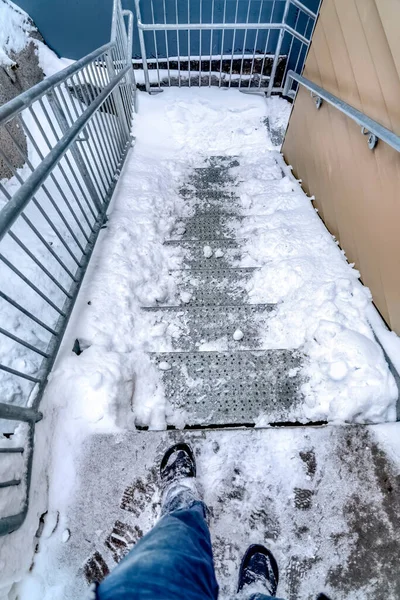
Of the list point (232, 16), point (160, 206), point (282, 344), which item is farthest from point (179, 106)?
point (282, 344)

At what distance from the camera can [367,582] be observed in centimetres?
126

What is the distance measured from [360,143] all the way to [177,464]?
7.21 ft

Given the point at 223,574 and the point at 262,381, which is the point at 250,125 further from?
the point at 223,574

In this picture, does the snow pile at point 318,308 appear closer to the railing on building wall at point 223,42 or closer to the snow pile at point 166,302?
the snow pile at point 166,302

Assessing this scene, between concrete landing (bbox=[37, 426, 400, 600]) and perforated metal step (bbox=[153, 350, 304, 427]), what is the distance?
141 millimetres

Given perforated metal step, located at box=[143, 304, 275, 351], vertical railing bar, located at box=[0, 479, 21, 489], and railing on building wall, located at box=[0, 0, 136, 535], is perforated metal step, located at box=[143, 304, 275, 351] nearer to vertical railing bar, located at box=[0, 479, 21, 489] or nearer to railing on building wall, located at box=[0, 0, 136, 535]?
railing on building wall, located at box=[0, 0, 136, 535]

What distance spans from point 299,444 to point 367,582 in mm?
537

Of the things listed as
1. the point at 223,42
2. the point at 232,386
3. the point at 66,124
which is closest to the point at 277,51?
the point at 223,42

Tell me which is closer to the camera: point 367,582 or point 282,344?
point 367,582

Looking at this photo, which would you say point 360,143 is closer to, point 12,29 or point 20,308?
→ point 20,308

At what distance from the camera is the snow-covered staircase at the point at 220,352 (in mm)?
1711

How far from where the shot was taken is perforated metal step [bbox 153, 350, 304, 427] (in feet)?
5.56

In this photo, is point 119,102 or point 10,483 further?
point 119,102

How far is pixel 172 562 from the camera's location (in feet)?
3.22
